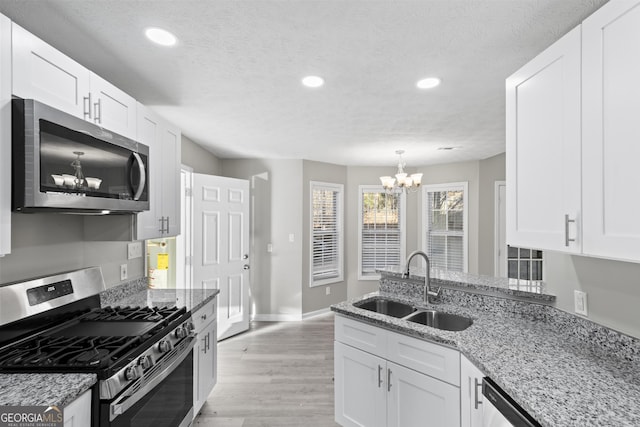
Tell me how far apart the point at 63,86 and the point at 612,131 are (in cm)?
228

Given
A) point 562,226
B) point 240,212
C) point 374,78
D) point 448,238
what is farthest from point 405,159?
point 562,226

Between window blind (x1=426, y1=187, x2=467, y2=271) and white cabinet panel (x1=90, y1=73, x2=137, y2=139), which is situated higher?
white cabinet panel (x1=90, y1=73, x2=137, y2=139)

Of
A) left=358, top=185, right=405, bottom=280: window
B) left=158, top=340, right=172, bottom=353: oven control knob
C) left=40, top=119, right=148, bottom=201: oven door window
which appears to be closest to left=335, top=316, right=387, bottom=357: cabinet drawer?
left=158, top=340, right=172, bottom=353: oven control knob

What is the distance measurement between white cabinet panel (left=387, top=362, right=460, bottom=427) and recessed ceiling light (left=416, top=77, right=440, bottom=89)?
186 centimetres

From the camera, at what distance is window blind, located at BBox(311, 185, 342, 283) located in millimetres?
5328

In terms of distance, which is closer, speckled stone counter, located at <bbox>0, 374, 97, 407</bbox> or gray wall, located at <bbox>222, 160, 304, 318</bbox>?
speckled stone counter, located at <bbox>0, 374, 97, 407</bbox>

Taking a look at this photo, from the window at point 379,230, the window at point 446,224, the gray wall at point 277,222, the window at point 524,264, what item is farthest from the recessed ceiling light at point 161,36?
the window at point 524,264

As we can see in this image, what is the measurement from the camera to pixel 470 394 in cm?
161

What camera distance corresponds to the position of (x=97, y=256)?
2.32m

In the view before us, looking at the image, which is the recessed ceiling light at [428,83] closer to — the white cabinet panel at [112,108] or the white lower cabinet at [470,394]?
the white lower cabinet at [470,394]

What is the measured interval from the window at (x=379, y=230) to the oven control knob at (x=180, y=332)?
13.4ft

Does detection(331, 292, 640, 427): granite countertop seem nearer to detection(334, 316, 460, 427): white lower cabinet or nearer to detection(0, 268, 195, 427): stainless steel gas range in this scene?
detection(334, 316, 460, 427): white lower cabinet

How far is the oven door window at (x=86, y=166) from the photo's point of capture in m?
1.41

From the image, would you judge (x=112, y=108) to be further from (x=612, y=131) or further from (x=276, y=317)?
(x=276, y=317)
